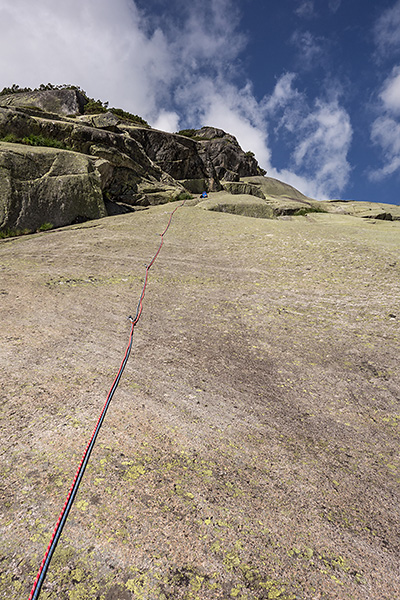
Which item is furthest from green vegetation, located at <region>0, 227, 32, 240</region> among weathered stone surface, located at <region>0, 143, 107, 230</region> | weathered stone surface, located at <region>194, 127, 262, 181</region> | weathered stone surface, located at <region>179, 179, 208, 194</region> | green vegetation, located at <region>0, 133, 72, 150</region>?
weathered stone surface, located at <region>194, 127, 262, 181</region>

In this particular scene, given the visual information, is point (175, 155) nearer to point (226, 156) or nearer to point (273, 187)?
point (226, 156)

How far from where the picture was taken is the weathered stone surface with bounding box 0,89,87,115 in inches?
1326

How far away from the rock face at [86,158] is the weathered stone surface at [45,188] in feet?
0.15

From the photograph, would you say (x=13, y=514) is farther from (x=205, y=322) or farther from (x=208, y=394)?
(x=205, y=322)

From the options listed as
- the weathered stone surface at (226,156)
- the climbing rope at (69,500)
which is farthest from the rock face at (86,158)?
the climbing rope at (69,500)

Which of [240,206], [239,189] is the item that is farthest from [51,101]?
[240,206]

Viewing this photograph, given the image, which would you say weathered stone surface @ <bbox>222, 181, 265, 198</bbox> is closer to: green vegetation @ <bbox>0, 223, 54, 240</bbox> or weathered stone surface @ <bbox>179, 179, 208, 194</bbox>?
weathered stone surface @ <bbox>179, 179, 208, 194</bbox>

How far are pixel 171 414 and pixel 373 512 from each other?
99.7 inches

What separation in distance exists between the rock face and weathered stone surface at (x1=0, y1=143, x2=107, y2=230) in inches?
1.8

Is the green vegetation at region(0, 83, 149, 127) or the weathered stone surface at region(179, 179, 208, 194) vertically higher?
the green vegetation at region(0, 83, 149, 127)

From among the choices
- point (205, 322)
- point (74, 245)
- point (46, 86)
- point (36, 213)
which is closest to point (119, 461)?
point (205, 322)

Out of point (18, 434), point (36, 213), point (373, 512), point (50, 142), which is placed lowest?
point (373, 512)

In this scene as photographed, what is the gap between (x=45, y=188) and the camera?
1491cm

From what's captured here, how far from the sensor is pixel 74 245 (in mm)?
11602
